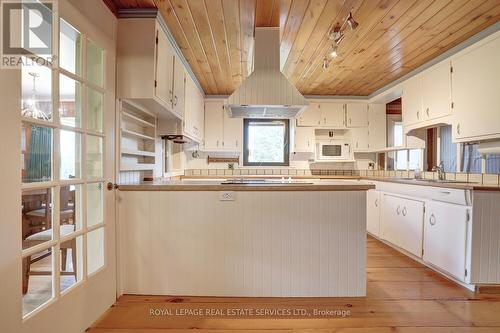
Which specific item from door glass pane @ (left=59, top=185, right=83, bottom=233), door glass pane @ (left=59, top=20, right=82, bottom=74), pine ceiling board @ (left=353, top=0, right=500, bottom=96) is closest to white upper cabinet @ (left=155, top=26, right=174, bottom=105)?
door glass pane @ (left=59, top=20, right=82, bottom=74)

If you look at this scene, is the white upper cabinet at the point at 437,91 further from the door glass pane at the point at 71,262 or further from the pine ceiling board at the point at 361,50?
the door glass pane at the point at 71,262

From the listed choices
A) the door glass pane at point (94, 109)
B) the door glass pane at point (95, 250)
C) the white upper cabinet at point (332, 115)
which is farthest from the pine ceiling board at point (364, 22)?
the door glass pane at point (95, 250)

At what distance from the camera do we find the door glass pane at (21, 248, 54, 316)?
1.17 meters

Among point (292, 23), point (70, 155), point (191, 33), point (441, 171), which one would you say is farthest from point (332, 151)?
point (70, 155)

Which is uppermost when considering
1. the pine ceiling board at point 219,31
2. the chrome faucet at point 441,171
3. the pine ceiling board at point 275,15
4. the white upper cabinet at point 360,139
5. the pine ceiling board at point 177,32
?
the pine ceiling board at point 275,15

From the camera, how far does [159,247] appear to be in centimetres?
195

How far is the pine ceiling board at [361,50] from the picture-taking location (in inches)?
77.5

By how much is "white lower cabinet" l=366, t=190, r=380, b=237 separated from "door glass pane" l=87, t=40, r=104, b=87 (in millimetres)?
3397

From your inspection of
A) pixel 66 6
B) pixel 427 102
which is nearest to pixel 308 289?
pixel 66 6

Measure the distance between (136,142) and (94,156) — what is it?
72 centimetres

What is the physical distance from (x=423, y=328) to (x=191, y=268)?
1630 mm

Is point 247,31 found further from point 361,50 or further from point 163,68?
point 361,50

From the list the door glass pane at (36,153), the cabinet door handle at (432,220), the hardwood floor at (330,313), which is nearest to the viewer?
the door glass pane at (36,153)

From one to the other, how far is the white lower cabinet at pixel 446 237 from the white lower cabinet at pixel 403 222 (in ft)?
0.33
